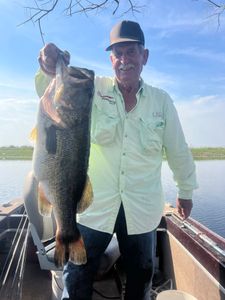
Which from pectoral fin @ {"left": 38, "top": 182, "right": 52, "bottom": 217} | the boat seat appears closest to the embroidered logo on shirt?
pectoral fin @ {"left": 38, "top": 182, "right": 52, "bottom": 217}

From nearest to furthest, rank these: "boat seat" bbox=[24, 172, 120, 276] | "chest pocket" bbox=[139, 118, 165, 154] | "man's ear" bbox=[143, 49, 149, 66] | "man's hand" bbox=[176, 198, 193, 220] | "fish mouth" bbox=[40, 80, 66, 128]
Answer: "fish mouth" bbox=[40, 80, 66, 128] < "chest pocket" bbox=[139, 118, 165, 154] < "man's ear" bbox=[143, 49, 149, 66] < "man's hand" bbox=[176, 198, 193, 220] < "boat seat" bbox=[24, 172, 120, 276]

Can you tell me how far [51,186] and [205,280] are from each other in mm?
1730

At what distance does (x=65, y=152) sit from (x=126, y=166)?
2.20 ft

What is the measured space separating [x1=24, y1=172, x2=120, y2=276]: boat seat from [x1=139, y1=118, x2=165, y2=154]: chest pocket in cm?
127

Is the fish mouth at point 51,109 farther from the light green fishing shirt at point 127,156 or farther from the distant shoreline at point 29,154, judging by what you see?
the distant shoreline at point 29,154

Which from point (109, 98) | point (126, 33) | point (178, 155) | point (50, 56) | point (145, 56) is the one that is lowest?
point (178, 155)

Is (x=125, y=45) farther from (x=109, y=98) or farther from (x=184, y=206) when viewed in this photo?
(x=184, y=206)

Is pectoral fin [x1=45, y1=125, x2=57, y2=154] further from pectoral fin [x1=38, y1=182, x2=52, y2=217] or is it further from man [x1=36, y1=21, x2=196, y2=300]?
man [x1=36, y1=21, x2=196, y2=300]

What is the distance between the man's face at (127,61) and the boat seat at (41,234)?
1.38 m

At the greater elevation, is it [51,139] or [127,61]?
[127,61]

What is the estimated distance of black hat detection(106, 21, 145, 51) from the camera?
299 cm

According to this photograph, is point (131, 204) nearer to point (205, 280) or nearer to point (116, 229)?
point (116, 229)

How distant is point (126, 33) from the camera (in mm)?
3014

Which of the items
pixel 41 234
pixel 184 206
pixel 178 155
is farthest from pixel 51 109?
pixel 41 234
